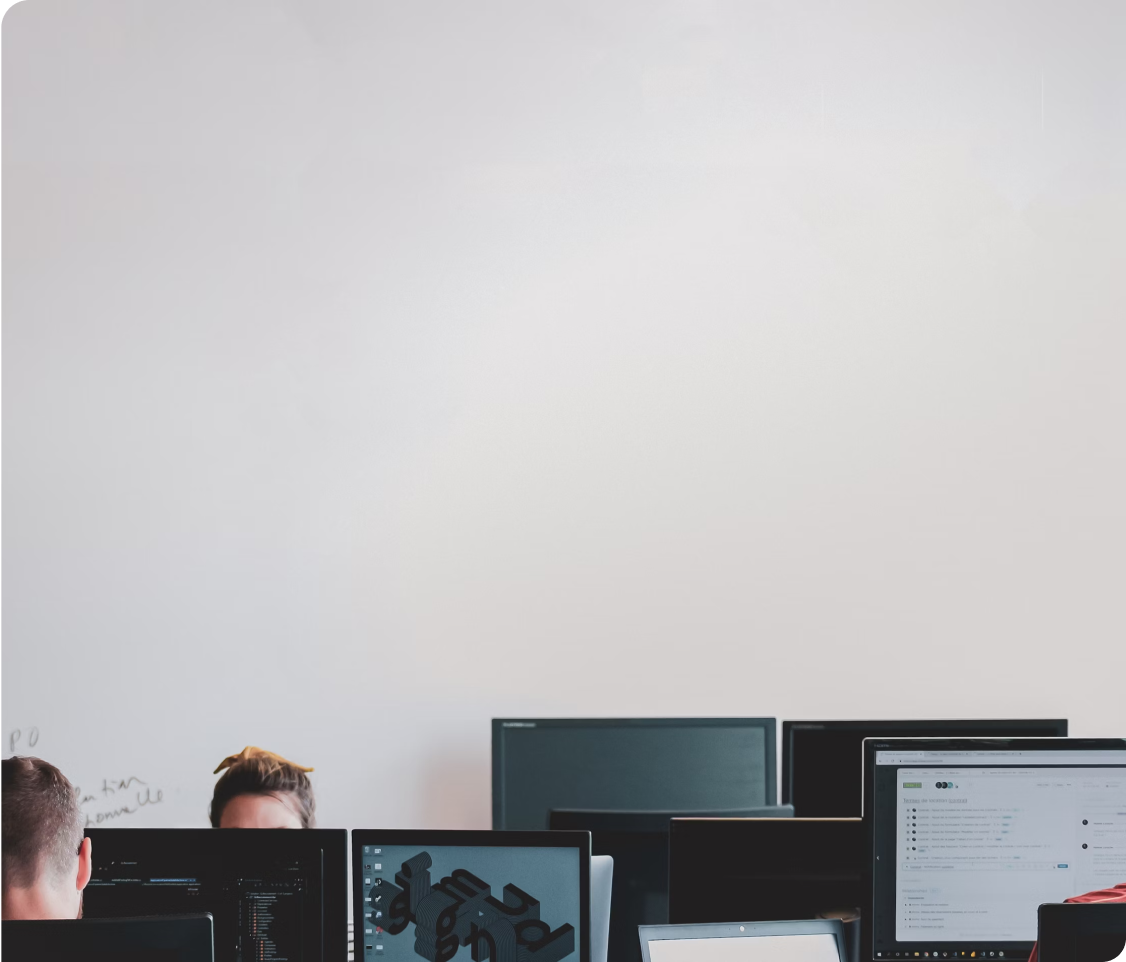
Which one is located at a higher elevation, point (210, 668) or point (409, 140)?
point (409, 140)

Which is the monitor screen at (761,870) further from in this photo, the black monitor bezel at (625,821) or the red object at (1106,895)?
the red object at (1106,895)

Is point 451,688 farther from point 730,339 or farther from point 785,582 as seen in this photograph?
point 730,339

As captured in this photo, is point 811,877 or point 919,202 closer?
point 811,877

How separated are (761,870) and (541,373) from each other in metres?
1.84

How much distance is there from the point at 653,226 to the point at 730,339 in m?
0.37

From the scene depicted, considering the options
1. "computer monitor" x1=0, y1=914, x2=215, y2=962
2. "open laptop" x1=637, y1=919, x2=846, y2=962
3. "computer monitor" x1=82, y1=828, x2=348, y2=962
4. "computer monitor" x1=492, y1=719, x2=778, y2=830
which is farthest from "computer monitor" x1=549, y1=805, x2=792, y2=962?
"computer monitor" x1=492, y1=719, x2=778, y2=830

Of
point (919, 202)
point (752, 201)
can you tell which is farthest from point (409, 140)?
point (919, 202)

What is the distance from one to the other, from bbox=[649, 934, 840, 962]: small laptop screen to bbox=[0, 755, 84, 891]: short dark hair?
2.23ft

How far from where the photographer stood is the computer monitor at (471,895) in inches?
55.6

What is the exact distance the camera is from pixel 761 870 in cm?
164

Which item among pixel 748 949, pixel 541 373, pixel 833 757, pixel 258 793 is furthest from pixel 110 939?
pixel 541 373

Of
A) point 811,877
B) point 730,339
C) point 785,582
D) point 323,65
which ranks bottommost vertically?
point 811,877

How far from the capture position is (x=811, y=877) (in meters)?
1.65

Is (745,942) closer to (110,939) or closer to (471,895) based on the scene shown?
(471,895)
